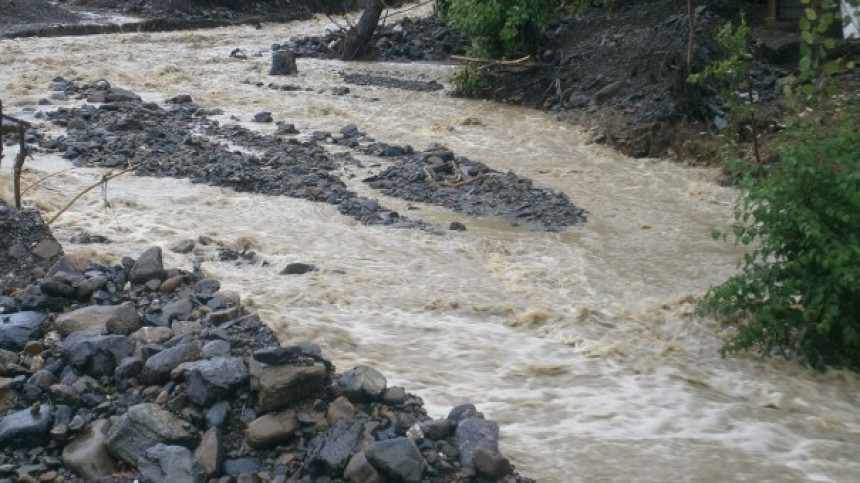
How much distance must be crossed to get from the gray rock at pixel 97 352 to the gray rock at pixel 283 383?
79 cm

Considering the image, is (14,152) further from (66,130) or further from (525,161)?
(525,161)

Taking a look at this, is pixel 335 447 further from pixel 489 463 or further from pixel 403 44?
pixel 403 44


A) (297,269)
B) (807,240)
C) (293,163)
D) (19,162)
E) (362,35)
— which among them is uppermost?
(807,240)

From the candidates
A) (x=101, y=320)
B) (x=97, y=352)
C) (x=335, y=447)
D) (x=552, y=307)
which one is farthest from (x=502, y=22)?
(x=335, y=447)

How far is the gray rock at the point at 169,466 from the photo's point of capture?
15.6 ft

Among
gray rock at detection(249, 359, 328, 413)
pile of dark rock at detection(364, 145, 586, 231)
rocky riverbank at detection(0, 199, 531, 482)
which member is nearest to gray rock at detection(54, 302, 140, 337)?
rocky riverbank at detection(0, 199, 531, 482)

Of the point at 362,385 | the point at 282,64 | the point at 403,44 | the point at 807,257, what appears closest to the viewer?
the point at 362,385

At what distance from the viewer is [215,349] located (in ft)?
19.1

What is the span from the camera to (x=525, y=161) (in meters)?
12.8

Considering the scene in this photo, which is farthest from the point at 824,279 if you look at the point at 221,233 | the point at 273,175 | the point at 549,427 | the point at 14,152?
the point at 14,152

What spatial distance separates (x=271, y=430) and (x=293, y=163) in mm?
7030

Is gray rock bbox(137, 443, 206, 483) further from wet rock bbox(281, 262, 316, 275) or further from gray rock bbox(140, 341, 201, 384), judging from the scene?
wet rock bbox(281, 262, 316, 275)

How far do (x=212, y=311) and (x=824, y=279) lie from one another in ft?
12.4

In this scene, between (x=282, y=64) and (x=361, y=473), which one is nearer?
(x=361, y=473)
